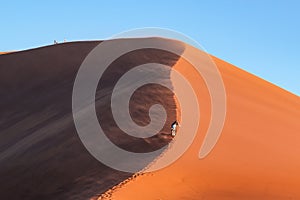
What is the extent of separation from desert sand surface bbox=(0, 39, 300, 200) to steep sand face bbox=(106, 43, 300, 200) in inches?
0.8

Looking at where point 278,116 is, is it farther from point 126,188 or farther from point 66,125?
point 126,188

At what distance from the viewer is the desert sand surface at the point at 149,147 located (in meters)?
8.65

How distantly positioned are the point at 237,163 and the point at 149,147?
2.26 meters

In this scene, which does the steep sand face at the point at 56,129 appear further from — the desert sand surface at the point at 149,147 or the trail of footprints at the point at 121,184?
the trail of footprints at the point at 121,184

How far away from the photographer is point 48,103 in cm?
1894

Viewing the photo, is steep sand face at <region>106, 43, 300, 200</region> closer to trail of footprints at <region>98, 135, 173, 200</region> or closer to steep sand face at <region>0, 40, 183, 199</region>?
trail of footprints at <region>98, 135, 173, 200</region>

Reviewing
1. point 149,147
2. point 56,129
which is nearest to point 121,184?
point 149,147

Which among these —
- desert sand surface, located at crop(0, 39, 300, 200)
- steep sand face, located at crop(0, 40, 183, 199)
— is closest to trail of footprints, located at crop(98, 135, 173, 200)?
desert sand surface, located at crop(0, 39, 300, 200)

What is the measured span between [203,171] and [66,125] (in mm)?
5111

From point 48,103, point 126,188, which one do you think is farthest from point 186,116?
point 48,103

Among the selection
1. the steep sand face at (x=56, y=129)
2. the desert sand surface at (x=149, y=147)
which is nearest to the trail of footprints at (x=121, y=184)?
the desert sand surface at (x=149, y=147)

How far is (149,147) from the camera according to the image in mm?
9906

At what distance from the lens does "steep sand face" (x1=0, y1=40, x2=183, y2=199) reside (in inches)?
357

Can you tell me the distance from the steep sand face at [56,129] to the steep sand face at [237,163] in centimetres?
A: 71
